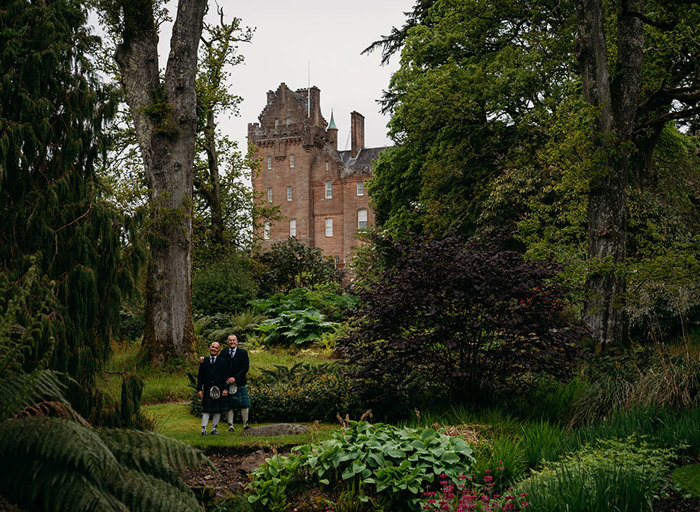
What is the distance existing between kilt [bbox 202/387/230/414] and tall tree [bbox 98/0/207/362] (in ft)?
16.5

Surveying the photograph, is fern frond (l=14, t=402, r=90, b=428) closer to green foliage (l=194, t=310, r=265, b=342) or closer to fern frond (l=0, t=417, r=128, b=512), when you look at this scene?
Result: fern frond (l=0, t=417, r=128, b=512)

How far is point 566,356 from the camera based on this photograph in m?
9.25

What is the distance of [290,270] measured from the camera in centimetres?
2898

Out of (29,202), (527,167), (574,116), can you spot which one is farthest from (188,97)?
(527,167)

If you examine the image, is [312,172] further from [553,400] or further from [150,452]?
[150,452]

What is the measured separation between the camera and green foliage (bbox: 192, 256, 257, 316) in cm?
2475

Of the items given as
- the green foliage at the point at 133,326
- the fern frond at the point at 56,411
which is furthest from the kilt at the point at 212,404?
the green foliage at the point at 133,326

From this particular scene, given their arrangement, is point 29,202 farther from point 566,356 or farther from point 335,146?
point 335,146

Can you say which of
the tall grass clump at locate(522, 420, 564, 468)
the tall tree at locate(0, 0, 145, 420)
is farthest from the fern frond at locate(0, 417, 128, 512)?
the tall grass clump at locate(522, 420, 564, 468)

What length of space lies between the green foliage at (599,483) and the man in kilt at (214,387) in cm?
517

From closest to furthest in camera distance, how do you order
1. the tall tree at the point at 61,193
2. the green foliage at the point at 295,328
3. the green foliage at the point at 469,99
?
the tall tree at the point at 61,193
the green foliage at the point at 295,328
the green foliage at the point at 469,99

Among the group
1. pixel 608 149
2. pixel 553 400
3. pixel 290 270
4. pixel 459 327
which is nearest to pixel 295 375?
pixel 459 327

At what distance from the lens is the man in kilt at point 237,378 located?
10047 millimetres

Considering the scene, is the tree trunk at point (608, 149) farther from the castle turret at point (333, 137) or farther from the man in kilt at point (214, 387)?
the castle turret at point (333, 137)
